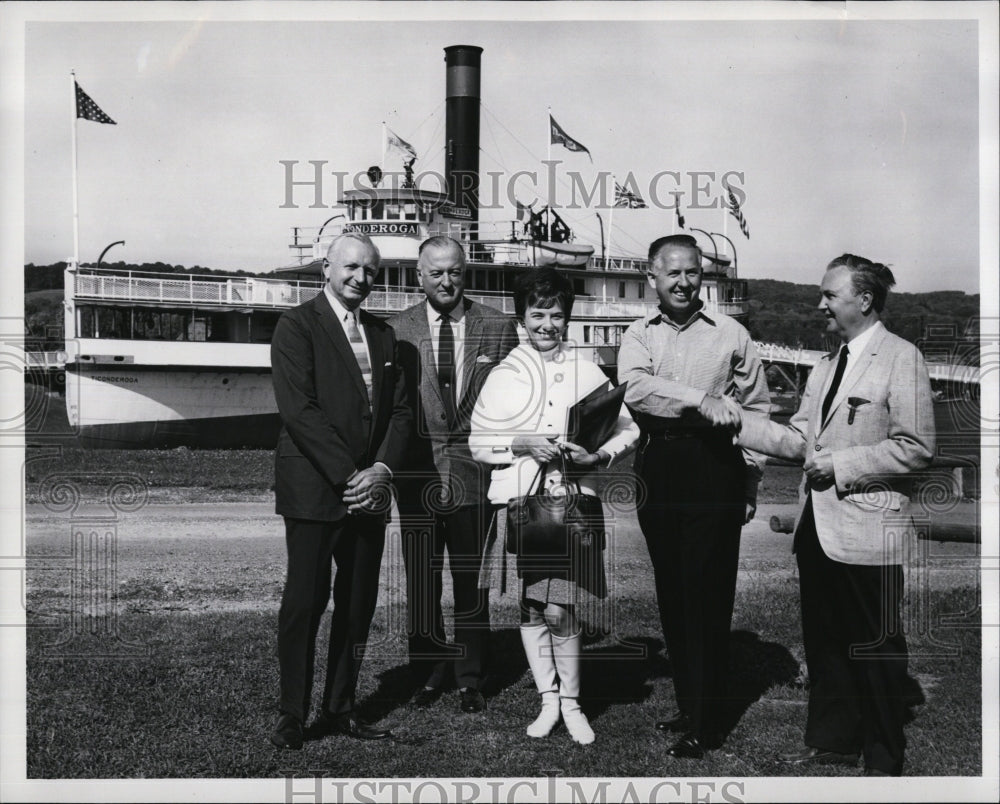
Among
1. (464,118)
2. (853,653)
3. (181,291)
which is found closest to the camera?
(853,653)

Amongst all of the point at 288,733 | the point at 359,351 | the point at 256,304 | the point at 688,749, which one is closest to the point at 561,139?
the point at 359,351

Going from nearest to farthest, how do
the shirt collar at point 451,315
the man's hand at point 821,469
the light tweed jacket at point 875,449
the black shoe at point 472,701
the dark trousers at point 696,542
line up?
the light tweed jacket at point 875,449 → the man's hand at point 821,469 → the dark trousers at point 696,542 → the black shoe at point 472,701 → the shirt collar at point 451,315

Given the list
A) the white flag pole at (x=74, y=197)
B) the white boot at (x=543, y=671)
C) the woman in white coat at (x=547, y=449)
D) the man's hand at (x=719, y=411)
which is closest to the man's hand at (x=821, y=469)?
the man's hand at (x=719, y=411)

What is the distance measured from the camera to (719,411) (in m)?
4.26

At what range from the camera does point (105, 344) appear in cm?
1764

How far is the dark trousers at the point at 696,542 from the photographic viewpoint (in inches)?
174

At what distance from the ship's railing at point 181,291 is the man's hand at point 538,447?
30.7ft

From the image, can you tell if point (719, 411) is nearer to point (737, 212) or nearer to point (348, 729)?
point (348, 729)

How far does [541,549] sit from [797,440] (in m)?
1.13

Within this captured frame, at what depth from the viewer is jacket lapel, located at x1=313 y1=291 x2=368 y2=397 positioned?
4.42 m

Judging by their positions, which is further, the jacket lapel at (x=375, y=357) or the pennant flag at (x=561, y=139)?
the pennant flag at (x=561, y=139)

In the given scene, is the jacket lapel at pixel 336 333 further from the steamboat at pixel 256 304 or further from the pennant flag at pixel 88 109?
the pennant flag at pixel 88 109

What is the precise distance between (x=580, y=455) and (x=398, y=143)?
2914mm

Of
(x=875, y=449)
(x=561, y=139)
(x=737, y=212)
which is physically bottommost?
(x=875, y=449)
